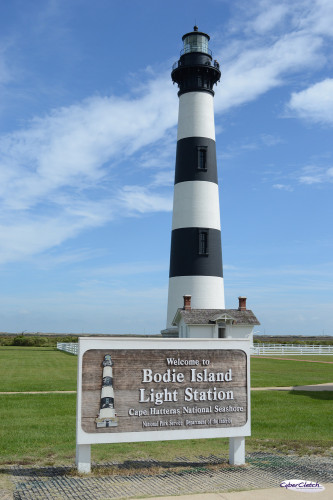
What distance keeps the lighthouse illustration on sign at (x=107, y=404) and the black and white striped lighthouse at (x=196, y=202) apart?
84.4 feet

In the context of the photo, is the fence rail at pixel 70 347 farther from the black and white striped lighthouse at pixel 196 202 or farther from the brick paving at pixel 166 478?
the brick paving at pixel 166 478

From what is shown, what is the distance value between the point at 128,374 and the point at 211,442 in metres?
2.91

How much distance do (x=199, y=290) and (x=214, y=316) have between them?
3.23 metres

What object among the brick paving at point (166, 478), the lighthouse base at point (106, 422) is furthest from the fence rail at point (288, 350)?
the lighthouse base at point (106, 422)

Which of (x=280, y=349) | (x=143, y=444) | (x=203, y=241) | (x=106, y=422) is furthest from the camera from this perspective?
(x=280, y=349)

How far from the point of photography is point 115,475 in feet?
22.8

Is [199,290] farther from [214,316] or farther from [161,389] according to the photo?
[161,389]

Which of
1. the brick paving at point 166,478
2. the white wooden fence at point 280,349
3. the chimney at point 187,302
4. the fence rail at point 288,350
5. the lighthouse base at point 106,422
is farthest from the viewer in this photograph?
the fence rail at point 288,350

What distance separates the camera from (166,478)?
268 inches

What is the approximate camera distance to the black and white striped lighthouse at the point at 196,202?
33.2m

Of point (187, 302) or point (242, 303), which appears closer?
point (187, 302)

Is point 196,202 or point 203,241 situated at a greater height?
point 196,202

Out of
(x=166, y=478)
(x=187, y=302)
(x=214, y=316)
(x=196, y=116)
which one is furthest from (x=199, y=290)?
(x=166, y=478)

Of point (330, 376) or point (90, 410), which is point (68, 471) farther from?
point (330, 376)
